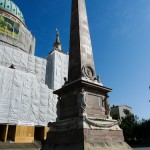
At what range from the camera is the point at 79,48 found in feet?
32.3

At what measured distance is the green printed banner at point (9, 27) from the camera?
31.3 meters

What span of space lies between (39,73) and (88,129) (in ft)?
78.3

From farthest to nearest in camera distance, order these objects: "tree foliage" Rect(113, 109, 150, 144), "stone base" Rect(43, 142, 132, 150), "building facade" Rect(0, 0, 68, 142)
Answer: "tree foliage" Rect(113, 109, 150, 144)
"building facade" Rect(0, 0, 68, 142)
"stone base" Rect(43, 142, 132, 150)

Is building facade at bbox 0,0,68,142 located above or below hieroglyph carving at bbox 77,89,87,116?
above

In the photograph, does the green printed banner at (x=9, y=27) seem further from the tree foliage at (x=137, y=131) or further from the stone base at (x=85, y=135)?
the tree foliage at (x=137, y=131)

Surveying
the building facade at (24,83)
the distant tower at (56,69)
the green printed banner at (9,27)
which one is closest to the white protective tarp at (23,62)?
the building facade at (24,83)

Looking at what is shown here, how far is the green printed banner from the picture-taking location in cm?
3133

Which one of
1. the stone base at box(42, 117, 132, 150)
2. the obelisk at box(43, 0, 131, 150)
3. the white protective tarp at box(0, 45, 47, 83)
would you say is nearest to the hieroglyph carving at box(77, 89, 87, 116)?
the obelisk at box(43, 0, 131, 150)

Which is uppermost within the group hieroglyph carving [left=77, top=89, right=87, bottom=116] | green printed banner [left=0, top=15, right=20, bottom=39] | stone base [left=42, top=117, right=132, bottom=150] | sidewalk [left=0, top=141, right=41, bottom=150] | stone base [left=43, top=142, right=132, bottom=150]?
green printed banner [left=0, top=15, right=20, bottom=39]

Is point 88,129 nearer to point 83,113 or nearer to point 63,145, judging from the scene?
point 83,113

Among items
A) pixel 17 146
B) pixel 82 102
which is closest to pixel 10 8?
pixel 17 146

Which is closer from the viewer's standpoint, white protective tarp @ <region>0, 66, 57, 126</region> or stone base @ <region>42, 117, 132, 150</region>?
stone base @ <region>42, 117, 132, 150</region>

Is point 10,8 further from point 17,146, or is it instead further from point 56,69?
point 17,146

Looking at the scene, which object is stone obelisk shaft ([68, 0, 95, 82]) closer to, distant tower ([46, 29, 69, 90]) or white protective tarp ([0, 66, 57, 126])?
white protective tarp ([0, 66, 57, 126])
